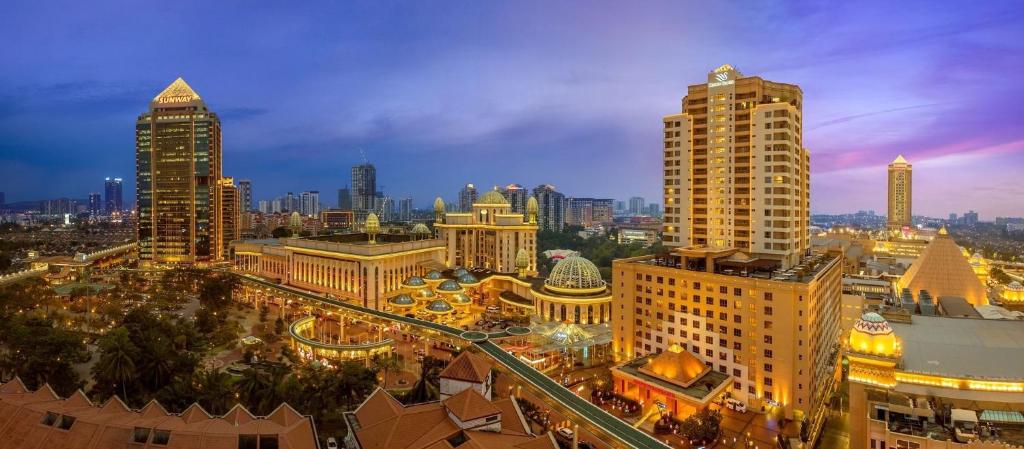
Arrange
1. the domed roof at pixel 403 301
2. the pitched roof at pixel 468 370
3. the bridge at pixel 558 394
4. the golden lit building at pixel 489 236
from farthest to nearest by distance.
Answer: the golden lit building at pixel 489 236 → the domed roof at pixel 403 301 → the pitched roof at pixel 468 370 → the bridge at pixel 558 394

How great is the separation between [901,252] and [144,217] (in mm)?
160986

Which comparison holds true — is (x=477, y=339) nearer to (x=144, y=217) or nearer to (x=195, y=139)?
(x=195, y=139)

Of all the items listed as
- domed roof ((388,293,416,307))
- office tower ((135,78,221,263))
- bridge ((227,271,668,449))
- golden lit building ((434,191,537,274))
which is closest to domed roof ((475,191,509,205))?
golden lit building ((434,191,537,274))

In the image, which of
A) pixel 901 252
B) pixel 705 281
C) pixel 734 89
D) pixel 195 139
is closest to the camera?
pixel 705 281

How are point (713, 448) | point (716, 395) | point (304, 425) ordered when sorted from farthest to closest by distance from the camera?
point (716, 395)
point (713, 448)
point (304, 425)

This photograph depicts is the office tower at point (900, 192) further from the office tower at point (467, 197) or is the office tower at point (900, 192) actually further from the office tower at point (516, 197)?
the office tower at point (467, 197)

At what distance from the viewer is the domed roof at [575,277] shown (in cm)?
5400

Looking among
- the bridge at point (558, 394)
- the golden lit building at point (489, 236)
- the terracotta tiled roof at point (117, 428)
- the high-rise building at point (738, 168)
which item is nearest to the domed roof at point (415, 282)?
the bridge at point (558, 394)

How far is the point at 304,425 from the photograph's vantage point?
878 inches

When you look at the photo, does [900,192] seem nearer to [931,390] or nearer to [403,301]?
[931,390]

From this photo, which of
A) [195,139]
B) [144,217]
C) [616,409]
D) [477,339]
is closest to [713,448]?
[616,409]

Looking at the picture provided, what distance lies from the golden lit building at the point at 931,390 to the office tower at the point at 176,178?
10939 centimetres

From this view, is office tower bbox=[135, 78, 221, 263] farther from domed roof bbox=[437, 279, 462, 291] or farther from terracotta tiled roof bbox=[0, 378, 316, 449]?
terracotta tiled roof bbox=[0, 378, 316, 449]

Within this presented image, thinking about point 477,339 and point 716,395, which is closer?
point 716,395
